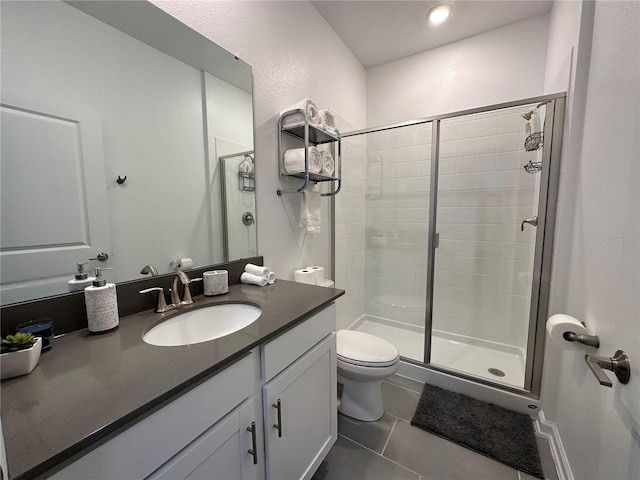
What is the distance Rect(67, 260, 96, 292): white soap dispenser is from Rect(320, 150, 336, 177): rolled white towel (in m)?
1.21

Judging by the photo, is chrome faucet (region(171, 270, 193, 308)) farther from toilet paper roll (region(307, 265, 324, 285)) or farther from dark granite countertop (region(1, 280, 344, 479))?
toilet paper roll (region(307, 265, 324, 285))

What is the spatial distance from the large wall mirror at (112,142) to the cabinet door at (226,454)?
24.8 inches

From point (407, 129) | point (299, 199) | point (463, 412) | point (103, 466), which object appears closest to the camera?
point (103, 466)

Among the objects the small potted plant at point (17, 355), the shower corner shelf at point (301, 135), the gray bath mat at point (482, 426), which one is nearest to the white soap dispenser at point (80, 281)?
the small potted plant at point (17, 355)

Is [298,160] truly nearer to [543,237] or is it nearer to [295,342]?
[295,342]

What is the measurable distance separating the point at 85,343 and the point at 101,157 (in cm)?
59

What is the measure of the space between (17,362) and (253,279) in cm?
82

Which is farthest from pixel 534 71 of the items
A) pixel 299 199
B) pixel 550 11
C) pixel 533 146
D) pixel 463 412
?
pixel 463 412

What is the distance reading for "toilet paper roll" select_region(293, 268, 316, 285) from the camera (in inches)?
67.5

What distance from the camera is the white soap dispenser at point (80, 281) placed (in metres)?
0.85

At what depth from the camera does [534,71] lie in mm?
1987

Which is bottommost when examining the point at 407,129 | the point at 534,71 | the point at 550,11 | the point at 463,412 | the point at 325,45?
the point at 463,412

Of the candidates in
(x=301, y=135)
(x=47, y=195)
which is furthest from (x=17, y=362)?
(x=301, y=135)

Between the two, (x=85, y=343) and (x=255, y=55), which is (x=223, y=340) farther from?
(x=255, y=55)
